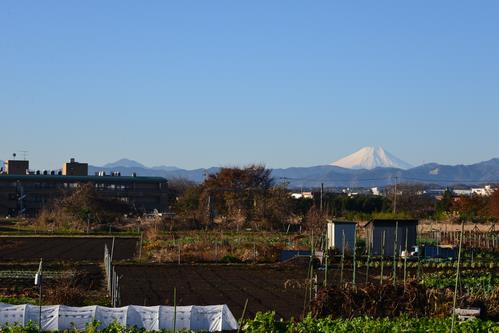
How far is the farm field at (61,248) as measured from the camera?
36.4 metres

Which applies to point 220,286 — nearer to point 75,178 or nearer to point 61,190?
point 61,190

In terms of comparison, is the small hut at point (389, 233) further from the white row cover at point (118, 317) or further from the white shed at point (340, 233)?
the white row cover at point (118, 317)

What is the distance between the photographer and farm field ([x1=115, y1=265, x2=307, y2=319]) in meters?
21.4

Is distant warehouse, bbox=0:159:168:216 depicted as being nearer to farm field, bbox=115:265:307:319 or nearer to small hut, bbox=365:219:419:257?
small hut, bbox=365:219:419:257

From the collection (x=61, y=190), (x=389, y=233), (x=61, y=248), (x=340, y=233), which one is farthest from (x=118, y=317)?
(x=61, y=190)

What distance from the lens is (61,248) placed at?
4169 cm

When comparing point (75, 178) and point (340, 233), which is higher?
point (75, 178)

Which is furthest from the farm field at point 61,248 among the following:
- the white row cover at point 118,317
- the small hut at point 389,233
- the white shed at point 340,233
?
the white row cover at point 118,317

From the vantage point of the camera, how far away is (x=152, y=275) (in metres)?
28.7

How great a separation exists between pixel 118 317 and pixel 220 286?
31.5ft

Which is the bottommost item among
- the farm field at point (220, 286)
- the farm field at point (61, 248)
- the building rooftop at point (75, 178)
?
the farm field at point (61, 248)

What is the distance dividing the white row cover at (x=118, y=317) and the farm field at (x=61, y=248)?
19.2 metres

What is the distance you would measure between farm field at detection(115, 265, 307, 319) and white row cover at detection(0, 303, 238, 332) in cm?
285

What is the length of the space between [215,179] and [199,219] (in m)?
19.8
